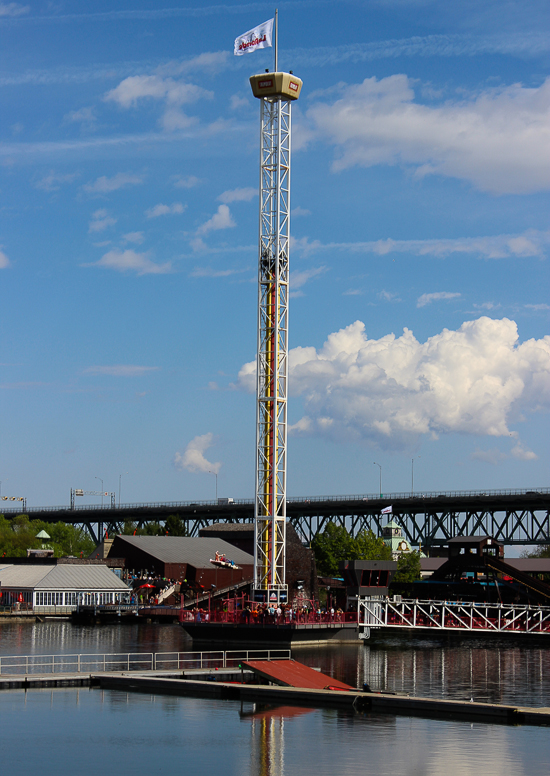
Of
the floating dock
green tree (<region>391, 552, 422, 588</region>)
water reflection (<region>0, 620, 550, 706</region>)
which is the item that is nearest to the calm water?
the floating dock

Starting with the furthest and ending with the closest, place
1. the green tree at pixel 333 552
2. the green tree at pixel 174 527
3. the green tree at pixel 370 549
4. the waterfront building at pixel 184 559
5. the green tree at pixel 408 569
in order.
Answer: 1. the green tree at pixel 174 527
2. the green tree at pixel 333 552
3. the green tree at pixel 408 569
4. the green tree at pixel 370 549
5. the waterfront building at pixel 184 559

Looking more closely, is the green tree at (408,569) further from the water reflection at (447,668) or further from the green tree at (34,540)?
the water reflection at (447,668)

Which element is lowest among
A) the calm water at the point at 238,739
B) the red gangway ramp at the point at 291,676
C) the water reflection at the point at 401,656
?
the water reflection at the point at 401,656

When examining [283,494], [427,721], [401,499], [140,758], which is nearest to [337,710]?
[427,721]

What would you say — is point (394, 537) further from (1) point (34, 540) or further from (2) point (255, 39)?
(2) point (255, 39)

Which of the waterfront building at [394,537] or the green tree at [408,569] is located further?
the waterfront building at [394,537]

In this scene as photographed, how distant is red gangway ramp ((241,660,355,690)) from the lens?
4244 centimetres

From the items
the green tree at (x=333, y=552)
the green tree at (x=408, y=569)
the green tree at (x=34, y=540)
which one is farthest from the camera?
the green tree at (x=34, y=540)

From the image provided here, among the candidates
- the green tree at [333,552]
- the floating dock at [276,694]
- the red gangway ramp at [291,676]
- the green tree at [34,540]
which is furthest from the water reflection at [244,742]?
the green tree at [34,540]

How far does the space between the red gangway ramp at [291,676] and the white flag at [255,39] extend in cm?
5902

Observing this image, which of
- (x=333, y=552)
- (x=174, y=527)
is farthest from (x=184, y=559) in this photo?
(x=174, y=527)

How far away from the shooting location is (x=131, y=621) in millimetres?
109250

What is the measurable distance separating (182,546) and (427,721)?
10121 centimetres

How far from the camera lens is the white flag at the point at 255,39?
87250 millimetres
